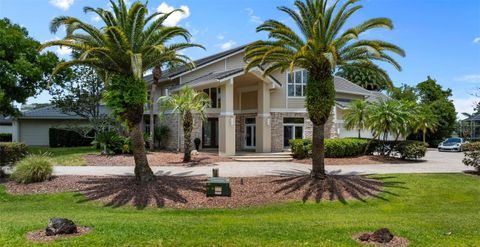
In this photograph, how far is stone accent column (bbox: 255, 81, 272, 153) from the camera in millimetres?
26938

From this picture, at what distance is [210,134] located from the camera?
96.5 feet

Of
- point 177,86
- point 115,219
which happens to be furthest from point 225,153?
point 115,219

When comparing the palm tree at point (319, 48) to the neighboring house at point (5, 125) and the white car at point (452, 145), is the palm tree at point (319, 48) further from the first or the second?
the neighboring house at point (5, 125)

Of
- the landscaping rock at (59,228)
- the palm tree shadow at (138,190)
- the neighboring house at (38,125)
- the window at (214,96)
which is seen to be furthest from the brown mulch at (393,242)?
the neighboring house at (38,125)

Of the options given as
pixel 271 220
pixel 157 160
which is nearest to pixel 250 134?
pixel 157 160

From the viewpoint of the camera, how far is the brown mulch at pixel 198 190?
12695 millimetres

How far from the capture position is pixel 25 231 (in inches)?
316

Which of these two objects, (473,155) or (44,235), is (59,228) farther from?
(473,155)

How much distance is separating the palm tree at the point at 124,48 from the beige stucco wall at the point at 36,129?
25746mm

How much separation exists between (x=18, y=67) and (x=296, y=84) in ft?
60.2

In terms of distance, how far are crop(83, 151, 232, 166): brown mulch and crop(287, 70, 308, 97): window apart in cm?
787

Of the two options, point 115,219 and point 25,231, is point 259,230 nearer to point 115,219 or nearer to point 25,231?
point 115,219

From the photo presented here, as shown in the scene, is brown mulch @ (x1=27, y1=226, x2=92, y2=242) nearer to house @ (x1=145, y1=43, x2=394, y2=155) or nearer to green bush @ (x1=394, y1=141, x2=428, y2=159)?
house @ (x1=145, y1=43, x2=394, y2=155)

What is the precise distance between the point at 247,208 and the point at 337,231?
4.19 metres
